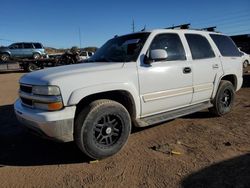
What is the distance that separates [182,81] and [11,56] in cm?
2435

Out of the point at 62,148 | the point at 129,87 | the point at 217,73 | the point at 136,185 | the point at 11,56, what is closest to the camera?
the point at 136,185

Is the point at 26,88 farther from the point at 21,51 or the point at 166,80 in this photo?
the point at 21,51

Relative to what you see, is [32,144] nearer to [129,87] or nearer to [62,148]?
[62,148]

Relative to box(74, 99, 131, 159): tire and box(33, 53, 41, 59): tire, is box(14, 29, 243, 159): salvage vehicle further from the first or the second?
box(33, 53, 41, 59): tire

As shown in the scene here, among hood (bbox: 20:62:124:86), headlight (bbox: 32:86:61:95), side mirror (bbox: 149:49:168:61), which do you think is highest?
side mirror (bbox: 149:49:168:61)

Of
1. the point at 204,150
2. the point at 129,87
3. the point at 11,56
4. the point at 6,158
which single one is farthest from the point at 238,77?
the point at 11,56

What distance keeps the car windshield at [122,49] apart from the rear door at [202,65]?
111 centimetres

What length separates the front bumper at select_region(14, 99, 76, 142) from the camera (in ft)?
12.4

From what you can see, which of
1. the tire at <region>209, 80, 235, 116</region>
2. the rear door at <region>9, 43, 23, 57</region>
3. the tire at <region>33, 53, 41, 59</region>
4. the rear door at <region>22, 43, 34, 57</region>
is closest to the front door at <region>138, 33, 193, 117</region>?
the tire at <region>209, 80, 235, 116</region>

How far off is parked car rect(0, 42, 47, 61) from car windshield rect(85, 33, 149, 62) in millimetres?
22743

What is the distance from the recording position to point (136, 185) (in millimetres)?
3512

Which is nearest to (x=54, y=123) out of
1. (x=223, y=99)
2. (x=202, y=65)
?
(x=202, y=65)

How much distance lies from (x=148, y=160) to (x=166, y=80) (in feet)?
4.74

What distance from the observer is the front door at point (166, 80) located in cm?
469
